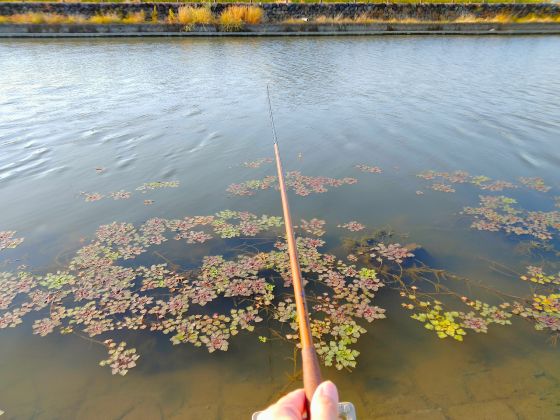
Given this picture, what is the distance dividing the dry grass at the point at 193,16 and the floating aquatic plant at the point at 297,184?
22159 millimetres

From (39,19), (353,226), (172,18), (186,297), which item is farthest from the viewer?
(172,18)

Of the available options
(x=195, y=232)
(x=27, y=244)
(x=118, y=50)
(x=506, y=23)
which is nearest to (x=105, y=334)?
(x=195, y=232)

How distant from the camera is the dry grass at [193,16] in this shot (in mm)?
24750

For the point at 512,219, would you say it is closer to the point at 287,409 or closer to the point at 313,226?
the point at 313,226

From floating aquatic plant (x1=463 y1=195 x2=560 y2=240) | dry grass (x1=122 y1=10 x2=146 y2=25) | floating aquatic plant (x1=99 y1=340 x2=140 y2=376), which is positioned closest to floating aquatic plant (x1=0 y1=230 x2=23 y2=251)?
floating aquatic plant (x1=99 y1=340 x2=140 y2=376)

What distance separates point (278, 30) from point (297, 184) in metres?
22.6

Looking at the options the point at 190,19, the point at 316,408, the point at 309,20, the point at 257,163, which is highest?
the point at 190,19

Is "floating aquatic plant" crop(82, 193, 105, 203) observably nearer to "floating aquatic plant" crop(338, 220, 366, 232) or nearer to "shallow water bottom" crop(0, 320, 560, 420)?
"shallow water bottom" crop(0, 320, 560, 420)

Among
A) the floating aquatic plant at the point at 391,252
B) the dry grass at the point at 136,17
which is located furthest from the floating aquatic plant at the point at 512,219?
the dry grass at the point at 136,17

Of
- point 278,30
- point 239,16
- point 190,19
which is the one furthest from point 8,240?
point 239,16

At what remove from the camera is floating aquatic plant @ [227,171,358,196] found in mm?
6256

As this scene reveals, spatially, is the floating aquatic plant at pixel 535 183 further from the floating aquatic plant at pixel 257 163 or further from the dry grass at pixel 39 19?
the dry grass at pixel 39 19

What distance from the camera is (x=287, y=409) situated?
1370mm

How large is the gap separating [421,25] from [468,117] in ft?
69.8
